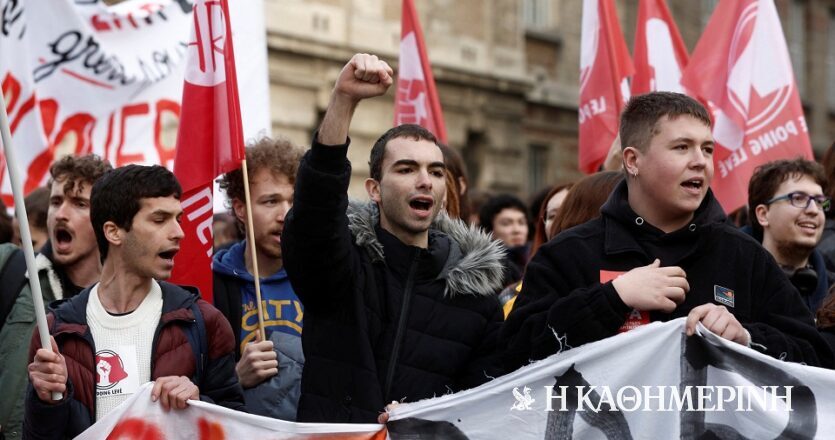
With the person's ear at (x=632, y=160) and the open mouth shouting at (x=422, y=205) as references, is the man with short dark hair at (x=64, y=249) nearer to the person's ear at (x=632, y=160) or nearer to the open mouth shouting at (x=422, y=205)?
the open mouth shouting at (x=422, y=205)

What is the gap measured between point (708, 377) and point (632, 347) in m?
0.21

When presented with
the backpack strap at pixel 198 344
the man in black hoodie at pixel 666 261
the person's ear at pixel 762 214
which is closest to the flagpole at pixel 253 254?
the backpack strap at pixel 198 344

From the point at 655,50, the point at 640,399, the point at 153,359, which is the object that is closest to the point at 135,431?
the point at 153,359

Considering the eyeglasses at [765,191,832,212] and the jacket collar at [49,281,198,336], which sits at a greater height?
the eyeglasses at [765,191,832,212]

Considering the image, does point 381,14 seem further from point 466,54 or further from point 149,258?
point 149,258

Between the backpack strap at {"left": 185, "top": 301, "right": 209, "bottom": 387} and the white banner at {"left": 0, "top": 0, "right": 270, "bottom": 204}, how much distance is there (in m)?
3.27

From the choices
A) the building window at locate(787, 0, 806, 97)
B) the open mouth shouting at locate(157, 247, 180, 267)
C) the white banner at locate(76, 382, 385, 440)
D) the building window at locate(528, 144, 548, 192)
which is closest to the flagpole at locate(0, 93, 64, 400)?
the white banner at locate(76, 382, 385, 440)

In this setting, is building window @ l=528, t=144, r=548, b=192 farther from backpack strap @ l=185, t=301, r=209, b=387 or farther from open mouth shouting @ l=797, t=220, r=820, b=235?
backpack strap @ l=185, t=301, r=209, b=387

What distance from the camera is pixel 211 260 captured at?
5430 millimetres

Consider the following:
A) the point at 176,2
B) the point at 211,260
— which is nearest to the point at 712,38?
the point at 176,2

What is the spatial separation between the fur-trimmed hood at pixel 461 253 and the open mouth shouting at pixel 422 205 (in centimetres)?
14

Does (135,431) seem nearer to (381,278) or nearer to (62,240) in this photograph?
(381,278)

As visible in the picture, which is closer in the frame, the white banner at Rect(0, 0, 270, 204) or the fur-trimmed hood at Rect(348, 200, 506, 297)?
the fur-trimmed hood at Rect(348, 200, 506, 297)

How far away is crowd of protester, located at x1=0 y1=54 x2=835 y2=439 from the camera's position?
160 inches
